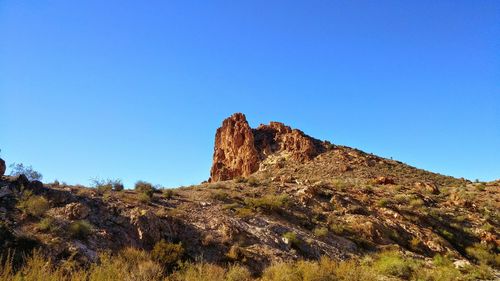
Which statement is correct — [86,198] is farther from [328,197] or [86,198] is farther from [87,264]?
[328,197]

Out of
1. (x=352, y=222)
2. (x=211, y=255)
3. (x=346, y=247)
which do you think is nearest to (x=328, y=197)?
(x=352, y=222)

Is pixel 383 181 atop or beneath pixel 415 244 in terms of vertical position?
atop

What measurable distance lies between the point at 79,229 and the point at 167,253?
10.1 ft

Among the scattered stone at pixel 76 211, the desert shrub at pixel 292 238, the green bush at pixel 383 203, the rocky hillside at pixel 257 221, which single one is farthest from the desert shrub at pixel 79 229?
the green bush at pixel 383 203

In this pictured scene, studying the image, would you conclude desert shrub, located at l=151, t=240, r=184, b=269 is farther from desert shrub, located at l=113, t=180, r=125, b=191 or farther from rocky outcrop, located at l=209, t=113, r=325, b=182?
rocky outcrop, located at l=209, t=113, r=325, b=182

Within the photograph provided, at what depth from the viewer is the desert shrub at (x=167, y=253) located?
1165cm

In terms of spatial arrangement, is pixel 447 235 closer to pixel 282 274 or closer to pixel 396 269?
pixel 396 269

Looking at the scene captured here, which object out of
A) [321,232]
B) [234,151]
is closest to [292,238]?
[321,232]

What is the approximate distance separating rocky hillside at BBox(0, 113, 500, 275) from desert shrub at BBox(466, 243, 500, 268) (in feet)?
0.18

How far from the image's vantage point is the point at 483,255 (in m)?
18.5

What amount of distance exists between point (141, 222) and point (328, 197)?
43.9 ft

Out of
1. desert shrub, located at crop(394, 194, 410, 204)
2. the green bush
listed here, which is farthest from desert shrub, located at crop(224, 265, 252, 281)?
desert shrub, located at crop(394, 194, 410, 204)

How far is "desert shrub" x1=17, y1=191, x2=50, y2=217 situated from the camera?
13.1 m

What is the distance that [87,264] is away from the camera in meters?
10.5
